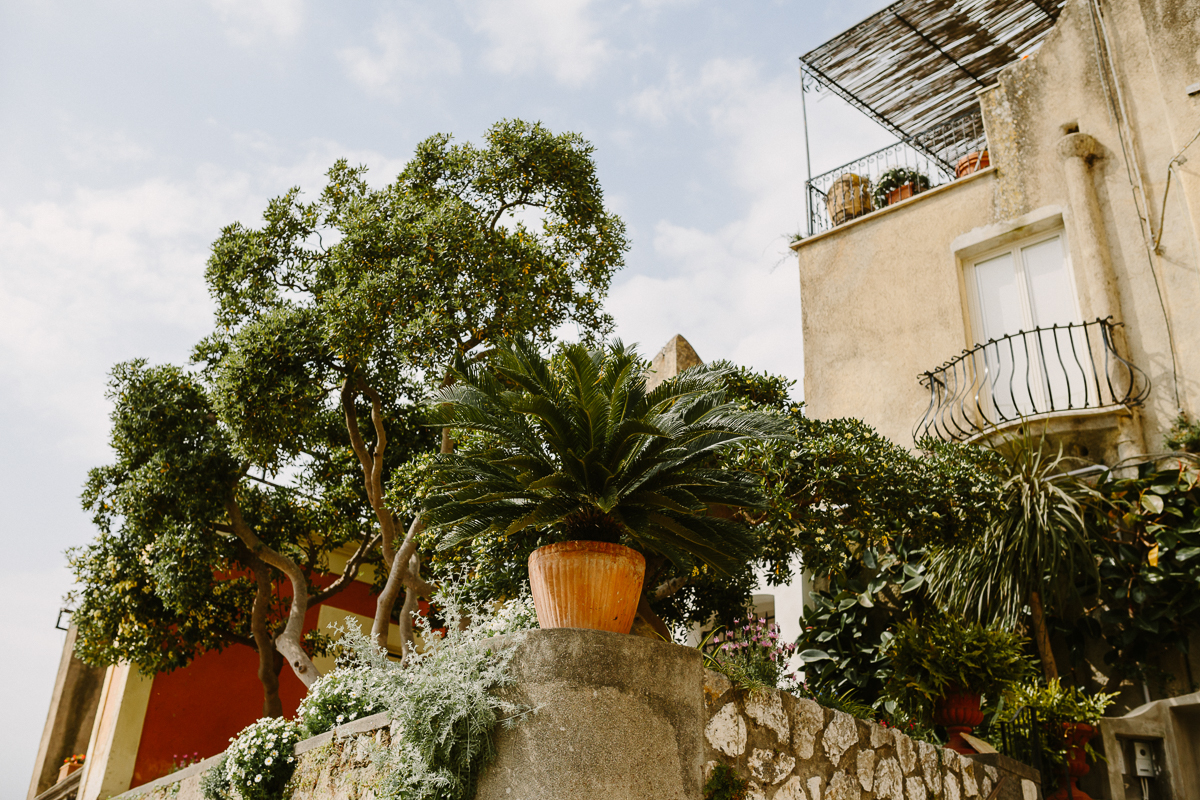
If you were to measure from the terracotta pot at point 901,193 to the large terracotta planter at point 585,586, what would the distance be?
27.5 ft

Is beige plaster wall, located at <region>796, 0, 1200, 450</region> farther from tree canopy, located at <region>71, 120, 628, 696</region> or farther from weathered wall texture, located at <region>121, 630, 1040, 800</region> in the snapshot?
weathered wall texture, located at <region>121, 630, 1040, 800</region>

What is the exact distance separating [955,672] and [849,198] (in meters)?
6.62

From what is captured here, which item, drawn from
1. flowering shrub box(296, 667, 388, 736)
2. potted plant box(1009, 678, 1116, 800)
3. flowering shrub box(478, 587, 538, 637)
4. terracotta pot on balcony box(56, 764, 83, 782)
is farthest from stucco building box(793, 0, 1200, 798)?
terracotta pot on balcony box(56, 764, 83, 782)

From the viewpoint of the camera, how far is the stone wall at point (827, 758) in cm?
422

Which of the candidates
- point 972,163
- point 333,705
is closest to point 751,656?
point 333,705

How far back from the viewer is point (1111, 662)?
24.7 feet

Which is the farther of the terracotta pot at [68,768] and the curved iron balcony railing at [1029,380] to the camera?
the terracotta pot at [68,768]

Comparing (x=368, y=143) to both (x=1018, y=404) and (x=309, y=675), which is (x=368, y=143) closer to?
(x=309, y=675)

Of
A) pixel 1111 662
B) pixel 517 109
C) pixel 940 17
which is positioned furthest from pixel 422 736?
pixel 940 17

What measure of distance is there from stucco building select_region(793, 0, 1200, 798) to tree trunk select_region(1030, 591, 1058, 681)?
0.77m

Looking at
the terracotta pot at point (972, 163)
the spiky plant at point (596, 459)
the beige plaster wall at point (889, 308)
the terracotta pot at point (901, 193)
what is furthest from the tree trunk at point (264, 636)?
the terracotta pot at point (972, 163)

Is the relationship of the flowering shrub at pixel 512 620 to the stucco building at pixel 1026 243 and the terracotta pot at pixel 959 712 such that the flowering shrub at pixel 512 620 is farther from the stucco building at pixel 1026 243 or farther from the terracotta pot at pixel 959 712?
the stucco building at pixel 1026 243

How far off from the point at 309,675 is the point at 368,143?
5.65m

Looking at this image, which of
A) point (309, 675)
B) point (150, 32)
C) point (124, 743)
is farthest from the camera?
point (124, 743)
